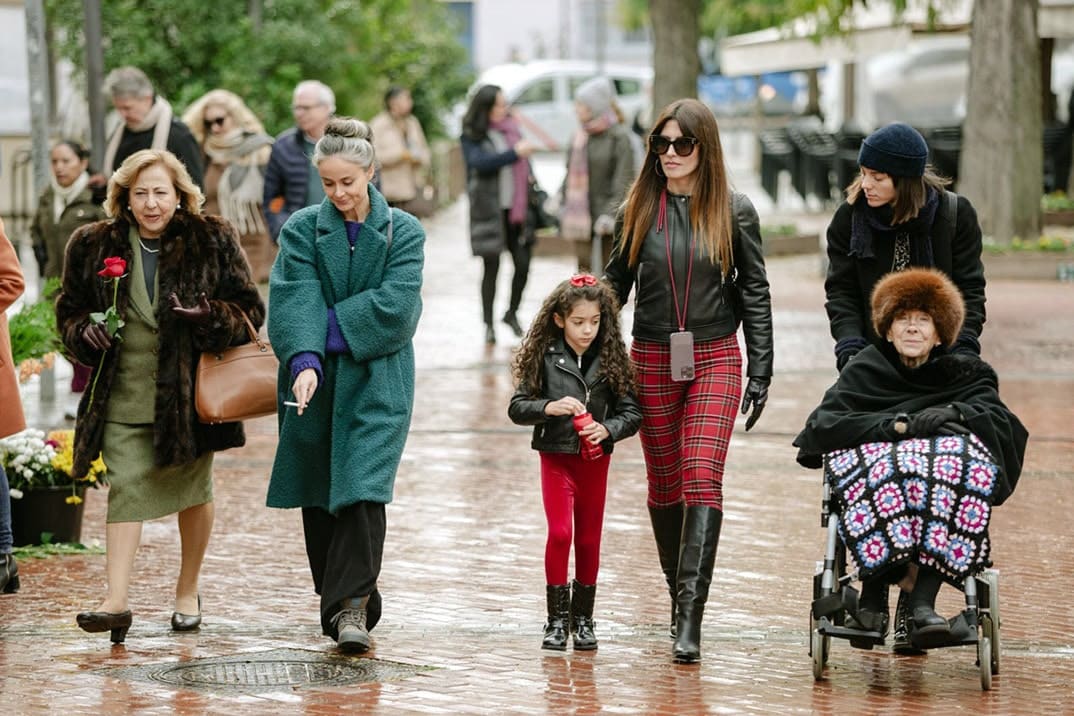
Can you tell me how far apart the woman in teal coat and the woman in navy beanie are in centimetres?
145

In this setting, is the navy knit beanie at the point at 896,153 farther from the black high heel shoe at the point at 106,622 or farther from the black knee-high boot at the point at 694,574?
the black high heel shoe at the point at 106,622

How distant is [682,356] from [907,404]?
2.53 feet

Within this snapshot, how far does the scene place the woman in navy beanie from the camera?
23.5 feet

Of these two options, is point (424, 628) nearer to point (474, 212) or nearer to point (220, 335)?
point (220, 335)

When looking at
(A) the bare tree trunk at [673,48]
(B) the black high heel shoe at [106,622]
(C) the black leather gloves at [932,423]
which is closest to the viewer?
(C) the black leather gloves at [932,423]

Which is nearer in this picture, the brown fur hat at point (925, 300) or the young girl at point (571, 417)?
the brown fur hat at point (925, 300)

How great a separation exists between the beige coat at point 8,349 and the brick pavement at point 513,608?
702 millimetres

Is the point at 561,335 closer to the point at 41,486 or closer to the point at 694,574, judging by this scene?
the point at 694,574

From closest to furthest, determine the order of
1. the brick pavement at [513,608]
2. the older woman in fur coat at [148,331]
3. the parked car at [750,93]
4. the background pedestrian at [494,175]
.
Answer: the brick pavement at [513,608]
the older woman in fur coat at [148,331]
the background pedestrian at [494,175]
the parked car at [750,93]

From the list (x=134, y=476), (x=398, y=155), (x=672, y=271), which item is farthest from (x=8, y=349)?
(x=398, y=155)

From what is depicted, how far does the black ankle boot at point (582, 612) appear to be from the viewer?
7.21 m

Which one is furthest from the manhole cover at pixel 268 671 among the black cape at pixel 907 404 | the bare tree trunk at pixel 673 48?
the bare tree trunk at pixel 673 48

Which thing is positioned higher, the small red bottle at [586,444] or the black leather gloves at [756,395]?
the black leather gloves at [756,395]

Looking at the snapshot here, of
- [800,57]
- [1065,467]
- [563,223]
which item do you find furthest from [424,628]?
[800,57]
